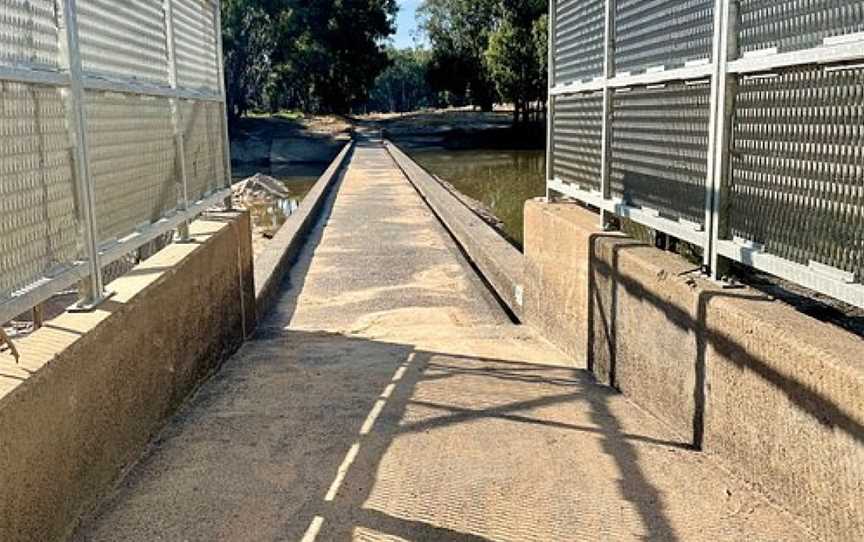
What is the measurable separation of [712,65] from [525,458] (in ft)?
6.33

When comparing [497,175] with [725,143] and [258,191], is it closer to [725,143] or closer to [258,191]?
[258,191]

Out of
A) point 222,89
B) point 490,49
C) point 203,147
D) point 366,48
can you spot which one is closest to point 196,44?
point 203,147

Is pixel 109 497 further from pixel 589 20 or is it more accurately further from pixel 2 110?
pixel 589 20

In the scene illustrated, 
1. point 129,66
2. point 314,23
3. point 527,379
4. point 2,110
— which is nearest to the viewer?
point 2,110

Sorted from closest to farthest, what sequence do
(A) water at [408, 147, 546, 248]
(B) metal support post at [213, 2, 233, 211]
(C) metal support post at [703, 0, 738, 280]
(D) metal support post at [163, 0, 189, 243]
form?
(C) metal support post at [703, 0, 738, 280] < (D) metal support post at [163, 0, 189, 243] < (B) metal support post at [213, 2, 233, 211] < (A) water at [408, 147, 546, 248]

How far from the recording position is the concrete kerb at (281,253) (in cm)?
859

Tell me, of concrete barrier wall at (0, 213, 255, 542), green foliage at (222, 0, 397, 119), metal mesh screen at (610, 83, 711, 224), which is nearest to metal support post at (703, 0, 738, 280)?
metal mesh screen at (610, 83, 711, 224)

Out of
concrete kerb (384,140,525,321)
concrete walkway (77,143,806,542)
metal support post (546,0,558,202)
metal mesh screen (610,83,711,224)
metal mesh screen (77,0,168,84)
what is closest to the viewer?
concrete walkway (77,143,806,542)

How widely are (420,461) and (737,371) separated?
1.39 meters

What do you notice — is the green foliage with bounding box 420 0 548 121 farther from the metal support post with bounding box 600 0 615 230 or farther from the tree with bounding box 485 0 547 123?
the metal support post with bounding box 600 0 615 230

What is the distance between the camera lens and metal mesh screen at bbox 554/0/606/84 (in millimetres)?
5773

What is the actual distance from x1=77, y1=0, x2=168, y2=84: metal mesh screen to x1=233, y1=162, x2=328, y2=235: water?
10.9 m

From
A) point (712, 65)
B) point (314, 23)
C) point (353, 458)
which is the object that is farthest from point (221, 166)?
point (314, 23)

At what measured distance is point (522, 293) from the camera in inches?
302
